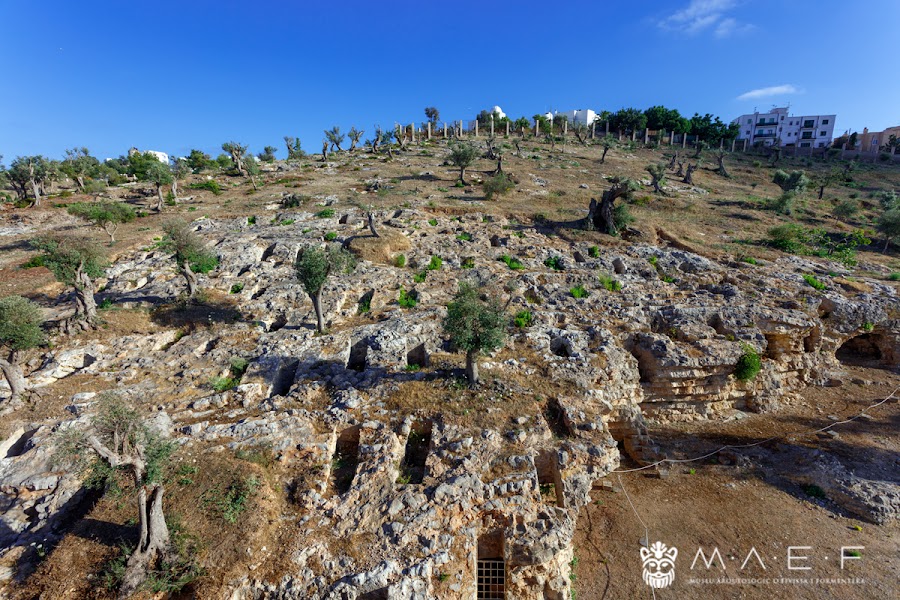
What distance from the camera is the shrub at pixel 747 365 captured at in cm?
1775

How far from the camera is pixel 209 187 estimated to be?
1695 inches

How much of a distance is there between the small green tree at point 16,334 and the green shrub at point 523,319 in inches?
804

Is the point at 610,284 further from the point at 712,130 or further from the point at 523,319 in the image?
the point at 712,130

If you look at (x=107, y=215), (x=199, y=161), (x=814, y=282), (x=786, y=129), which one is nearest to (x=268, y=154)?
(x=199, y=161)

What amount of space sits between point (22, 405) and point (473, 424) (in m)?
16.5

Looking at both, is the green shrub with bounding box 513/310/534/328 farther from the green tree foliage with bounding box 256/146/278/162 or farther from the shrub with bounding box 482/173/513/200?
the green tree foliage with bounding box 256/146/278/162

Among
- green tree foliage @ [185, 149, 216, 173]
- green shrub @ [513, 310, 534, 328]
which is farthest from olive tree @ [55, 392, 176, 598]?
green tree foliage @ [185, 149, 216, 173]

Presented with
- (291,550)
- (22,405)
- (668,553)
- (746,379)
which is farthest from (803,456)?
(22,405)

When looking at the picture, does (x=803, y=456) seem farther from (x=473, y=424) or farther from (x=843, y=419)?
(x=473, y=424)

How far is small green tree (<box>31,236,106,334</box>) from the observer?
16.2 metres

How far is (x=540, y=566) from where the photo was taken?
9.98m

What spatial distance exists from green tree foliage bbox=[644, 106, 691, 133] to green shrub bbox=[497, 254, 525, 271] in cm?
8620

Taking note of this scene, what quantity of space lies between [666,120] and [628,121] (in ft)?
28.6

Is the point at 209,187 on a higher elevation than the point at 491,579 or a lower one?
higher
